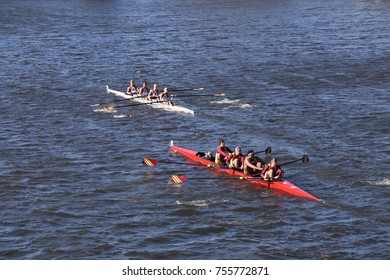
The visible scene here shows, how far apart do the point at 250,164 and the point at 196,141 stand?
8621mm

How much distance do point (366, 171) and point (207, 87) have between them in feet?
76.3

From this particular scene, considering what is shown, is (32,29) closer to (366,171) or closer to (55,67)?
(55,67)

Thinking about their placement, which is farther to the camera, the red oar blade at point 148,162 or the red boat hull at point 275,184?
the red oar blade at point 148,162

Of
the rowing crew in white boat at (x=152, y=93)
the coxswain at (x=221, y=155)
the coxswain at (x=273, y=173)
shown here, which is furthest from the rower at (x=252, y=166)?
the rowing crew in white boat at (x=152, y=93)

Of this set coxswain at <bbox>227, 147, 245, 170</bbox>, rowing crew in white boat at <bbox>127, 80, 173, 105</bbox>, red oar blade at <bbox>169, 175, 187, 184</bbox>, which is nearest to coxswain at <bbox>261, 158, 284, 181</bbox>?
coxswain at <bbox>227, 147, 245, 170</bbox>

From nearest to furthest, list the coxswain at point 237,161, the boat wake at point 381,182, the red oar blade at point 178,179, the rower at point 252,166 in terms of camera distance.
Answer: the boat wake at point 381,182 < the red oar blade at point 178,179 < the rower at point 252,166 < the coxswain at point 237,161

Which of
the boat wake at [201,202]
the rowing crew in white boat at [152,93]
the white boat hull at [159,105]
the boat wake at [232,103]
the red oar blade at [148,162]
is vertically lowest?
the boat wake at [201,202]

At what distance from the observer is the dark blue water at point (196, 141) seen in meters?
31.9

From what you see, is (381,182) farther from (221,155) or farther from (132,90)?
(132,90)

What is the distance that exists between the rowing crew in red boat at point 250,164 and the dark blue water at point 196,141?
33.9 inches

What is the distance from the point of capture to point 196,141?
4538cm

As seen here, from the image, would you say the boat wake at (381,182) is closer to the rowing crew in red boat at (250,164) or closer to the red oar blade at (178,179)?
the rowing crew in red boat at (250,164)

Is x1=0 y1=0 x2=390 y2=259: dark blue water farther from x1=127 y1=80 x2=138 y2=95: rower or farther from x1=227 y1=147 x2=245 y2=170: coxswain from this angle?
x1=127 y1=80 x2=138 y2=95: rower

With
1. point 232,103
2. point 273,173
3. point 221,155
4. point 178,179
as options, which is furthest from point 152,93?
point 273,173
